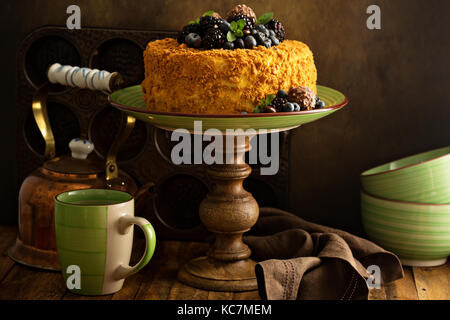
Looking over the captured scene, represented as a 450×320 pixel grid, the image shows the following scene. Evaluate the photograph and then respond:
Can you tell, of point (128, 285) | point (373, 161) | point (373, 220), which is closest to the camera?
point (128, 285)

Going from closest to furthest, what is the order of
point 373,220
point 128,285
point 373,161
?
point 128,285
point 373,220
point 373,161

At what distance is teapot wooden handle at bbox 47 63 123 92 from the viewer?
1.38 metres

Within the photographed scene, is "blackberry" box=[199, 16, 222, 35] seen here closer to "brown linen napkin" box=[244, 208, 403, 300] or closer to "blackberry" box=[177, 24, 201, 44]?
"blackberry" box=[177, 24, 201, 44]

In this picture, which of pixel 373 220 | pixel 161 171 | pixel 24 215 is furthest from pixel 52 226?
pixel 373 220

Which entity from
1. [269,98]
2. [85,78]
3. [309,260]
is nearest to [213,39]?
[269,98]

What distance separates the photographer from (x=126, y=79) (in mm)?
1553

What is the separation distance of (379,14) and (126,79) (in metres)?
0.61

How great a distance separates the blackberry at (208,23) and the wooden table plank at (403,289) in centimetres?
63

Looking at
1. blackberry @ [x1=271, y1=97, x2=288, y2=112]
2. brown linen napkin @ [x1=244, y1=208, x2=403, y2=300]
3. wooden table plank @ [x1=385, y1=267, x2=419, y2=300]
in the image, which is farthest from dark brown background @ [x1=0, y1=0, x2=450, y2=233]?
blackberry @ [x1=271, y1=97, x2=288, y2=112]

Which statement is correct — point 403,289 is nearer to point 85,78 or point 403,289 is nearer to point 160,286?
point 160,286

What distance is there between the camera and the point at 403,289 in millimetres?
1313

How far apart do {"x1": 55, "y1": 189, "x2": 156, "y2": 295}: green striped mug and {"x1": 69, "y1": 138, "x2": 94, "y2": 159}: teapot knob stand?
163 mm

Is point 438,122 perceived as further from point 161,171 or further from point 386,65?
point 161,171

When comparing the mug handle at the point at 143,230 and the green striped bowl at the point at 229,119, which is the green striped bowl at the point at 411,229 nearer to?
the green striped bowl at the point at 229,119
